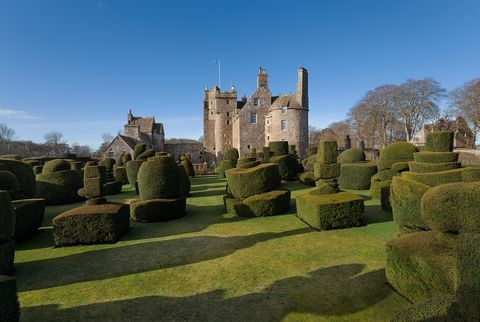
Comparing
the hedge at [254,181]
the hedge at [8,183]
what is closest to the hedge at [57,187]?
the hedge at [8,183]

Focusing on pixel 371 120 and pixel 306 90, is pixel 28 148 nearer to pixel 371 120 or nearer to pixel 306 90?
pixel 306 90

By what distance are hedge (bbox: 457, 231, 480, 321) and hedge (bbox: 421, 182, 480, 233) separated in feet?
4.00

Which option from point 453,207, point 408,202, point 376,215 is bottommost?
point 376,215

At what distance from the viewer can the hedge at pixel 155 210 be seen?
11.6 m

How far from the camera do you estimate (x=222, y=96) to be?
4562 cm

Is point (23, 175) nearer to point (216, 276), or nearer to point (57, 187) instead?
point (57, 187)

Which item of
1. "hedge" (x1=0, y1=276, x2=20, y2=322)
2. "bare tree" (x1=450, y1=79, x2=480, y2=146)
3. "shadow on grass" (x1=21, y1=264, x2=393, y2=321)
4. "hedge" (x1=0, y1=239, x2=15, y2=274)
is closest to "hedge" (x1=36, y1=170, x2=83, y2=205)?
"hedge" (x1=0, y1=239, x2=15, y2=274)

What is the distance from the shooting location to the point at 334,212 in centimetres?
932

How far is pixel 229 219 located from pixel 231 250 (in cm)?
381

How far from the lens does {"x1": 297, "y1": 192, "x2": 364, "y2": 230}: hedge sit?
365 inches

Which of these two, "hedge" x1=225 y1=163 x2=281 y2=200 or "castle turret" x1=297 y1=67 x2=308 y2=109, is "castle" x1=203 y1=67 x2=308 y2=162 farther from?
"hedge" x1=225 y1=163 x2=281 y2=200

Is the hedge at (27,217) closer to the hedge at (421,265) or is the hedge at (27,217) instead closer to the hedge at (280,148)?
the hedge at (421,265)

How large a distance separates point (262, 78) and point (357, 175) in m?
26.9

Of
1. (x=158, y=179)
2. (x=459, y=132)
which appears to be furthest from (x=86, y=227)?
(x=459, y=132)
